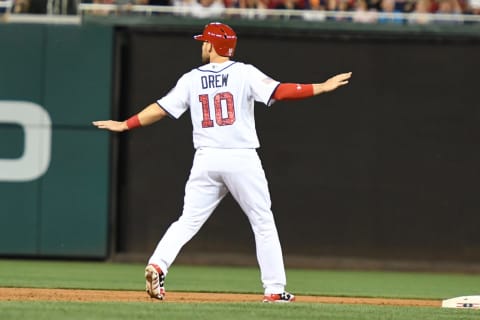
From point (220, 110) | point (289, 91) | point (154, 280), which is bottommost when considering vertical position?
point (154, 280)

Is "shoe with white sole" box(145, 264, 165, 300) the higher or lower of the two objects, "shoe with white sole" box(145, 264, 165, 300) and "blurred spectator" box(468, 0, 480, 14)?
the lower

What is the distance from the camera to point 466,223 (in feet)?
46.2

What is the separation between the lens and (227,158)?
8492 mm

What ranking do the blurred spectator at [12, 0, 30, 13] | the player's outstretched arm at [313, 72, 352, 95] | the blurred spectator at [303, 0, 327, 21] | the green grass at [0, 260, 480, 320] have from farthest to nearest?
1. the blurred spectator at [12, 0, 30, 13]
2. the blurred spectator at [303, 0, 327, 21]
3. the player's outstretched arm at [313, 72, 352, 95]
4. the green grass at [0, 260, 480, 320]

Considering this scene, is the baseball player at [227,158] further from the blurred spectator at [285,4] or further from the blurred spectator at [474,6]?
the blurred spectator at [474,6]

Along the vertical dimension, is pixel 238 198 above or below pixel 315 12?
below

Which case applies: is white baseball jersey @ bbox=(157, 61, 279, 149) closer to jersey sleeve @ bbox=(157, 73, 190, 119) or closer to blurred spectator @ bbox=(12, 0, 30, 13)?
jersey sleeve @ bbox=(157, 73, 190, 119)

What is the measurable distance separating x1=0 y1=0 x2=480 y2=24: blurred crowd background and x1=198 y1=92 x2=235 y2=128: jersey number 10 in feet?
19.1

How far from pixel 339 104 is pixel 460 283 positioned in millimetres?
2851

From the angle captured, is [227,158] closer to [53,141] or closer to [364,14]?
[53,141]

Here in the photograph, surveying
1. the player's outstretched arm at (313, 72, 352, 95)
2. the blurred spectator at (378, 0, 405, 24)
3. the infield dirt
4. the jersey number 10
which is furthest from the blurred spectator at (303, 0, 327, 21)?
the player's outstretched arm at (313, 72, 352, 95)

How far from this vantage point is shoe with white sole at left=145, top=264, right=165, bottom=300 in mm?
8375

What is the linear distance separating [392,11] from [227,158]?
21.7 ft

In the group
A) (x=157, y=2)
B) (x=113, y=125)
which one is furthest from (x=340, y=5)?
(x=113, y=125)
